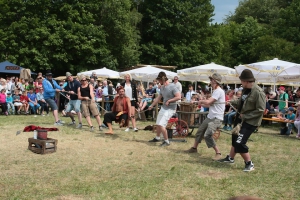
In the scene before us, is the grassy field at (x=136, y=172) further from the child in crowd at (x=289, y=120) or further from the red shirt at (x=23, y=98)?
the red shirt at (x=23, y=98)

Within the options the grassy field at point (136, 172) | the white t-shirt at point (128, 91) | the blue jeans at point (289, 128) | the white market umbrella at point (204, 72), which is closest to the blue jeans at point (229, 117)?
the blue jeans at point (289, 128)

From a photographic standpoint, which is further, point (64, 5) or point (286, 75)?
point (64, 5)

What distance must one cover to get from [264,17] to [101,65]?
38.0 meters

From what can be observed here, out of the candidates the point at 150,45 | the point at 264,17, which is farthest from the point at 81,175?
the point at 264,17

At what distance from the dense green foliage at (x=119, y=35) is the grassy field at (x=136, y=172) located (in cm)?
2160

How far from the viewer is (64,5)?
31.8m

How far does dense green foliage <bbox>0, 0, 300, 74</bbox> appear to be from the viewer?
100 ft

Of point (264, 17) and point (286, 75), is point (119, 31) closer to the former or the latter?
point (286, 75)

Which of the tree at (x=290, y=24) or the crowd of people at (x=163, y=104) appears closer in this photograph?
the crowd of people at (x=163, y=104)

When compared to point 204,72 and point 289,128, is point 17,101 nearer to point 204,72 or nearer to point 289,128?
point 204,72

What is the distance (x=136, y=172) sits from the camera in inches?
278

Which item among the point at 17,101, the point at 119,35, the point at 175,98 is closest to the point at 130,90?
the point at 175,98

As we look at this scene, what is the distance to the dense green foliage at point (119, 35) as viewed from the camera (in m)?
30.6

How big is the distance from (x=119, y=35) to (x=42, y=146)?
88.1ft
